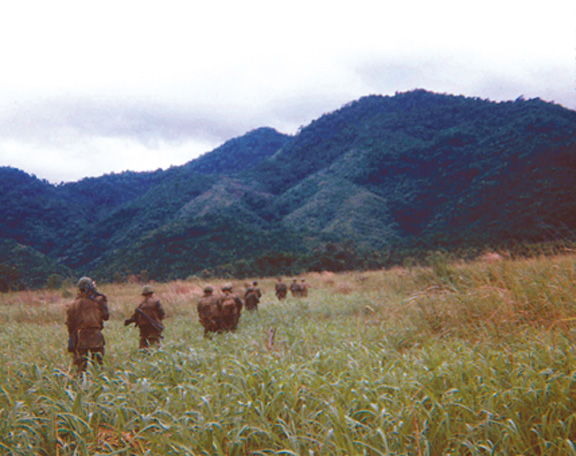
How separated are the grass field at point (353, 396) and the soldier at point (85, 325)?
1.10ft

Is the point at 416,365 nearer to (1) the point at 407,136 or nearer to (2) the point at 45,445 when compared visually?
(2) the point at 45,445

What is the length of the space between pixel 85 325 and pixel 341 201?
79102 millimetres

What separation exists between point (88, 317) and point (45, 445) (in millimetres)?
2496

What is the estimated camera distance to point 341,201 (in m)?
82.5

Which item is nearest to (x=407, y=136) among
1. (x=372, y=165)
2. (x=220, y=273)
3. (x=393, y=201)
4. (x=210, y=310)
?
(x=372, y=165)

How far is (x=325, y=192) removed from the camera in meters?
88.8

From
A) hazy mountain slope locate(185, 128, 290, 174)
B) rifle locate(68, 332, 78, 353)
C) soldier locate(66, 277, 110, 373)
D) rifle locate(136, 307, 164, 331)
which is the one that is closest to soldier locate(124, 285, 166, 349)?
rifle locate(136, 307, 164, 331)

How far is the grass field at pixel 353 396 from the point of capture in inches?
112

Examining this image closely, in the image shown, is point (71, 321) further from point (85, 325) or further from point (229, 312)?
point (229, 312)

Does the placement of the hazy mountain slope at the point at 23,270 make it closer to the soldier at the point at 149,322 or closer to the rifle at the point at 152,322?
the soldier at the point at 149,322

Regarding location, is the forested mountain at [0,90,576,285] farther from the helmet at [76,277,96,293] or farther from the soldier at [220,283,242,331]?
the helmet at [76,277,96,293]

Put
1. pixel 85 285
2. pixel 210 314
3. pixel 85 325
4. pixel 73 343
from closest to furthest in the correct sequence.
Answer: pixel 73 343, pixel 85 325, pixel 85 285, pixel 210 314

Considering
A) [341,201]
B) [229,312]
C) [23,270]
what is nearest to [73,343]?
[229,312]

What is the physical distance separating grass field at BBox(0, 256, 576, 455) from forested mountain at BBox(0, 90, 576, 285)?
82.0 feet
